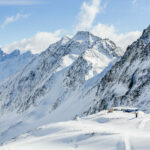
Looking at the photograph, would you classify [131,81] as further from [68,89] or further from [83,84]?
[68,89]

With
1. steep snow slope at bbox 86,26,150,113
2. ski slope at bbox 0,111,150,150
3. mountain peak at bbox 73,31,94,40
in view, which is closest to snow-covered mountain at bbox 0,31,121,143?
mountain peak at bbox 73,31,94,40

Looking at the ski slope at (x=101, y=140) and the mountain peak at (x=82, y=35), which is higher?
the mountain peak at (x=82, y=35)

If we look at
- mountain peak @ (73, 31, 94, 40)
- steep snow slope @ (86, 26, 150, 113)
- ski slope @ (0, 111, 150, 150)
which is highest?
mountain peak @ (73, 31, 94, 40)

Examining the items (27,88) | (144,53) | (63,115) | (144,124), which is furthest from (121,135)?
(27,88)

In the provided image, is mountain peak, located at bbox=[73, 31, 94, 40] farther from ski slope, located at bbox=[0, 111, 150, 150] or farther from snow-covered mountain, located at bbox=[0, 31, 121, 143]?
ski slope, located at bbox=[0, 111, 150, 150]

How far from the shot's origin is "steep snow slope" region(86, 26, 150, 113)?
1923 inches

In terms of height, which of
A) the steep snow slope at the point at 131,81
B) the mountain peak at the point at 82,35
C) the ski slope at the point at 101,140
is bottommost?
the ski slope at the point at 101,140

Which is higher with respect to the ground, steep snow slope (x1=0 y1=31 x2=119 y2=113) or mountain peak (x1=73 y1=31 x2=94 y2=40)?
mountain peak (x1=73 y1=31 x2=94 y2=40)

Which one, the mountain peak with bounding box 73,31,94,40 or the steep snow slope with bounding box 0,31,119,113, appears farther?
the mountain peak with bounding box 73,31,94,40

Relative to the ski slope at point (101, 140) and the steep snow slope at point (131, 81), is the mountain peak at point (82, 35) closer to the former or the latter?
the steep snow slope at point (131, 81)

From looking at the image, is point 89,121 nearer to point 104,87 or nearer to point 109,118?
point 109,118

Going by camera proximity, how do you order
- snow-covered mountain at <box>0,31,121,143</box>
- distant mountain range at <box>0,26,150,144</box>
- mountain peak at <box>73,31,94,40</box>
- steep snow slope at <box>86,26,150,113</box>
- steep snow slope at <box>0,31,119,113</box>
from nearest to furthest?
steep snow slope at <box>86,26,150,113</box> → distant mountain range at <box>0,26,150,144</box> → snow-covered mountain at <box>0,31,121,143</box> → steep snow slope at <box>0,31,119,113</box> → mountain peak at <box>73,31,94,40</box>

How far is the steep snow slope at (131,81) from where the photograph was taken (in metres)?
48.8

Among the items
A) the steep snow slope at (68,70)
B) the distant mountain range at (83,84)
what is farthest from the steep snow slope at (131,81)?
the steep snow slope at (68,70)
